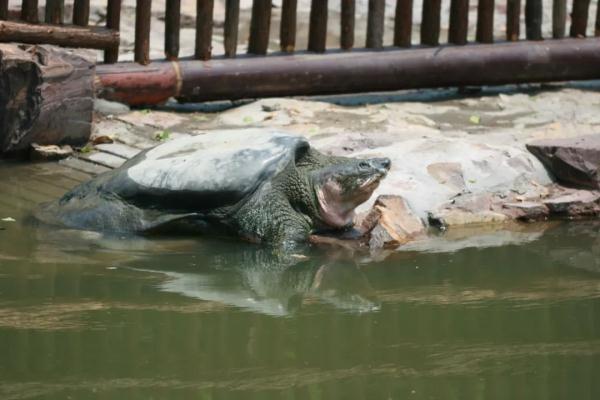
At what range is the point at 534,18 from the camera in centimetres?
984

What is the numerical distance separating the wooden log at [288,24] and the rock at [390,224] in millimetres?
3220

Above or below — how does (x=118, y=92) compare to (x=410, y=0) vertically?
below

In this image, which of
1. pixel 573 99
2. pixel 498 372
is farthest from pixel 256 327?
pixel 573 99

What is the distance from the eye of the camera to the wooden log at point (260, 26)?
29.3 feet

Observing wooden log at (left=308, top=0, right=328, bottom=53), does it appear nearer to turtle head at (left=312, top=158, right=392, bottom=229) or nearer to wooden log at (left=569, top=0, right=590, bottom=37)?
wooden log at (left=569, top=0, right=590, bottom=37)

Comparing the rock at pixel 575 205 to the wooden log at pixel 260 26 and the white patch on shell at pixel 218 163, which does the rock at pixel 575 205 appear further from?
the wooden log at pixel 260 26

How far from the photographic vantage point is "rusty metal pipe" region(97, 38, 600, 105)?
8.66 m

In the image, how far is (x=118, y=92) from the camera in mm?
8523

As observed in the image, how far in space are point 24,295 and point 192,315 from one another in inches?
30.1

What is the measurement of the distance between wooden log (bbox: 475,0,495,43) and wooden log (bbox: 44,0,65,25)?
357 cm

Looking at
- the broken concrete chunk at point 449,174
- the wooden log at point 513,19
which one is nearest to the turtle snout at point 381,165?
the broken concrete chunk at point 449,174

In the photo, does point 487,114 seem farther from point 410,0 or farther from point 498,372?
point 498,372

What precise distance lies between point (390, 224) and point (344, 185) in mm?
→ 322

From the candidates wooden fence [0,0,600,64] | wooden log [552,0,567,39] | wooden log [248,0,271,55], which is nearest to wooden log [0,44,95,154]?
wooden fence [0,0,600,64]
